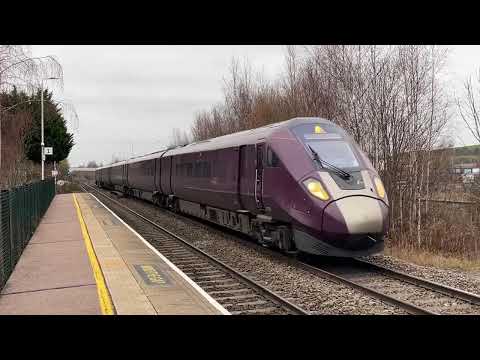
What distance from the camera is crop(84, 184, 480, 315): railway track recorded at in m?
7.50

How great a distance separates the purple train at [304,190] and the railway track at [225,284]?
1.59 m

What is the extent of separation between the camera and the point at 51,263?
10.8 metres

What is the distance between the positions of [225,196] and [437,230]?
6834 millimetres

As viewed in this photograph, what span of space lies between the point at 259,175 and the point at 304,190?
2.26m

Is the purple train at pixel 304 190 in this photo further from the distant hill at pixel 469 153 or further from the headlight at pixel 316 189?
the distant hill at pixel 469 153

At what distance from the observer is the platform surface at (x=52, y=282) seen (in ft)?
23.0

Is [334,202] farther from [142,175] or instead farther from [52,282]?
[142,175]

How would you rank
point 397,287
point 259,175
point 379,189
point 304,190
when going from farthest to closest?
point 259,175 < point 379,189 < point 304,190 < point 397,287

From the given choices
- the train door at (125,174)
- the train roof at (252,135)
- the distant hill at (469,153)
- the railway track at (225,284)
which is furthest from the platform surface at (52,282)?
the train door at (125,174)

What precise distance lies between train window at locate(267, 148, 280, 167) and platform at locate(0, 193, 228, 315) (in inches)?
127

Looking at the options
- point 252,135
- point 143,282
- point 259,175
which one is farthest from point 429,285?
point 252,135

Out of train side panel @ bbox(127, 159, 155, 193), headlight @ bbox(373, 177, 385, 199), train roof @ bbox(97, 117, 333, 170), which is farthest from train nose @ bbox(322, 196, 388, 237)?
train side panel @ bbox(127, 159, 155, 193)

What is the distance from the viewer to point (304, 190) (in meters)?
10.0
